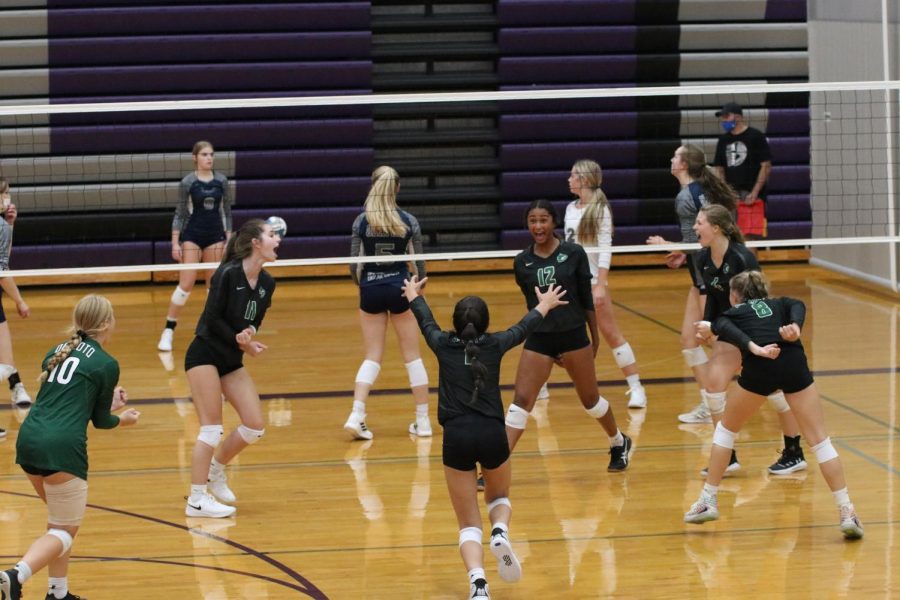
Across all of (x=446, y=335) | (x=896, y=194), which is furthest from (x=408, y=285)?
(x=896, y=194)

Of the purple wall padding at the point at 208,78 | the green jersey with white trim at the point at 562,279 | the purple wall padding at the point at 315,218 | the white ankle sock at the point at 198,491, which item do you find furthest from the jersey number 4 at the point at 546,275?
the purple wall padding at the point at 208,78

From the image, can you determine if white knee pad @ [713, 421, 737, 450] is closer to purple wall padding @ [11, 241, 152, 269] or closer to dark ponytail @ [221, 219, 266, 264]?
dark ponytail @ [221, 219, 266, 264]

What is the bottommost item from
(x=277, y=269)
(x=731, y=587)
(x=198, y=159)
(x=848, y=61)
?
(x=731, y=587)

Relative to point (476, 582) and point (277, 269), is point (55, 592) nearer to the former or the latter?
point (476, 582)

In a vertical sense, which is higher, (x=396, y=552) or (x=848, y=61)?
(x=848, y=61)

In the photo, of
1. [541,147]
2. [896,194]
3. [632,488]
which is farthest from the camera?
[541,147]

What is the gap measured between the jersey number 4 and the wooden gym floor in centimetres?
127

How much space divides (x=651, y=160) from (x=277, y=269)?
4.55m

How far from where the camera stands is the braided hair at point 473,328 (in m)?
6.04

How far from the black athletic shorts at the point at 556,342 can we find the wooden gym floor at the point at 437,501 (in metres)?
0.86

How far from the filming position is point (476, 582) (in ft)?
19.6

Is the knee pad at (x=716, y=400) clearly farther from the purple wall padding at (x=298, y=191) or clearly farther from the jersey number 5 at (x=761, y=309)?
the purple wall padding at (x=298, y=191)

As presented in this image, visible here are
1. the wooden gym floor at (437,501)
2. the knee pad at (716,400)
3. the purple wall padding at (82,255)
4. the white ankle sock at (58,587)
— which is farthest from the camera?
the purple wall padding at (82,255)

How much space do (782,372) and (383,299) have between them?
3005 mm
